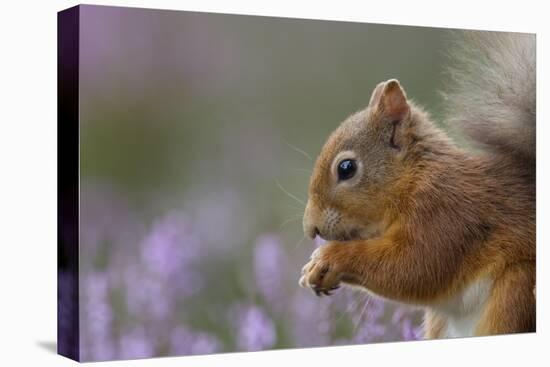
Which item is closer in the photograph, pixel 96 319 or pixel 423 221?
pixel 96 319

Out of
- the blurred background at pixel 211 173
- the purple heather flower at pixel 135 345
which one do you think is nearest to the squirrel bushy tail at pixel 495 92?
the blurred background at pixel 211 173

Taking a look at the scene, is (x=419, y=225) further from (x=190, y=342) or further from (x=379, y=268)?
(x=190, y=342)

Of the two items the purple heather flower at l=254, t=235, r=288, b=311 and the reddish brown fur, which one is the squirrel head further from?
the purple heather flower at l=254, t=235, r=288, b=311

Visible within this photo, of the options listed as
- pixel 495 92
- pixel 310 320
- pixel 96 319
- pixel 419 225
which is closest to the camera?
pixel 96 319

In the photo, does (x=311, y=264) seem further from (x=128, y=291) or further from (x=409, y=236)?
(x=128, y=291)

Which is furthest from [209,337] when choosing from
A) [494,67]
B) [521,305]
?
[494,67]

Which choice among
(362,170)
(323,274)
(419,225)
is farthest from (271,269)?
(419,225)

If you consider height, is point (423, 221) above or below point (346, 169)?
below
